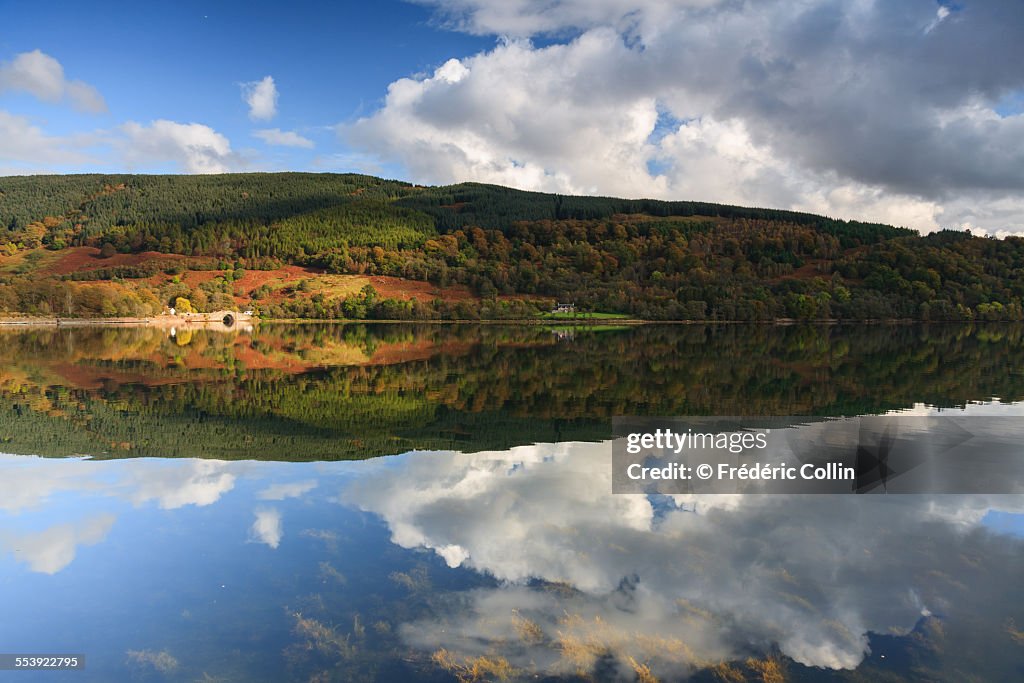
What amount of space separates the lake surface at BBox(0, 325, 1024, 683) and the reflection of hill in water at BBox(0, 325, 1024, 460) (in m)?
0.26

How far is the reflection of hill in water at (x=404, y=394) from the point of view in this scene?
606 inches

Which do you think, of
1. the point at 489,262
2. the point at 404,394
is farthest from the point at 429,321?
the point at 404,394

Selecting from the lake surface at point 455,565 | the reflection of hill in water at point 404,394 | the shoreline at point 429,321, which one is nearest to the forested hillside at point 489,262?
the shoreline at point 429,321

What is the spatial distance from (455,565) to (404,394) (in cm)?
1515

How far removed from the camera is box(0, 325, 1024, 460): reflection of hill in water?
15.4 metres

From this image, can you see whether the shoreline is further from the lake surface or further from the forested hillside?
the lake surface

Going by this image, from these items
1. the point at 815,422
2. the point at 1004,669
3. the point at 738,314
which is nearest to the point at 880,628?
the point at 1004,669

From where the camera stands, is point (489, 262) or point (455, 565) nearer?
point (455, 565)

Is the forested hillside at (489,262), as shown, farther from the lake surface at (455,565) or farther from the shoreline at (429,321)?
the lake surface at (455,565)

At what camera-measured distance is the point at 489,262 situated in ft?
431

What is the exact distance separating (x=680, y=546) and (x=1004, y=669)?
3424 millimetres

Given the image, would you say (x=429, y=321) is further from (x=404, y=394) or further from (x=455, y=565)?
(x=455, y=565)

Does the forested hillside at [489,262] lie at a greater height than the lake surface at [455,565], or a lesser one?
greater

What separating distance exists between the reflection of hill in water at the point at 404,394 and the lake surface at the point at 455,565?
258 millimetres
